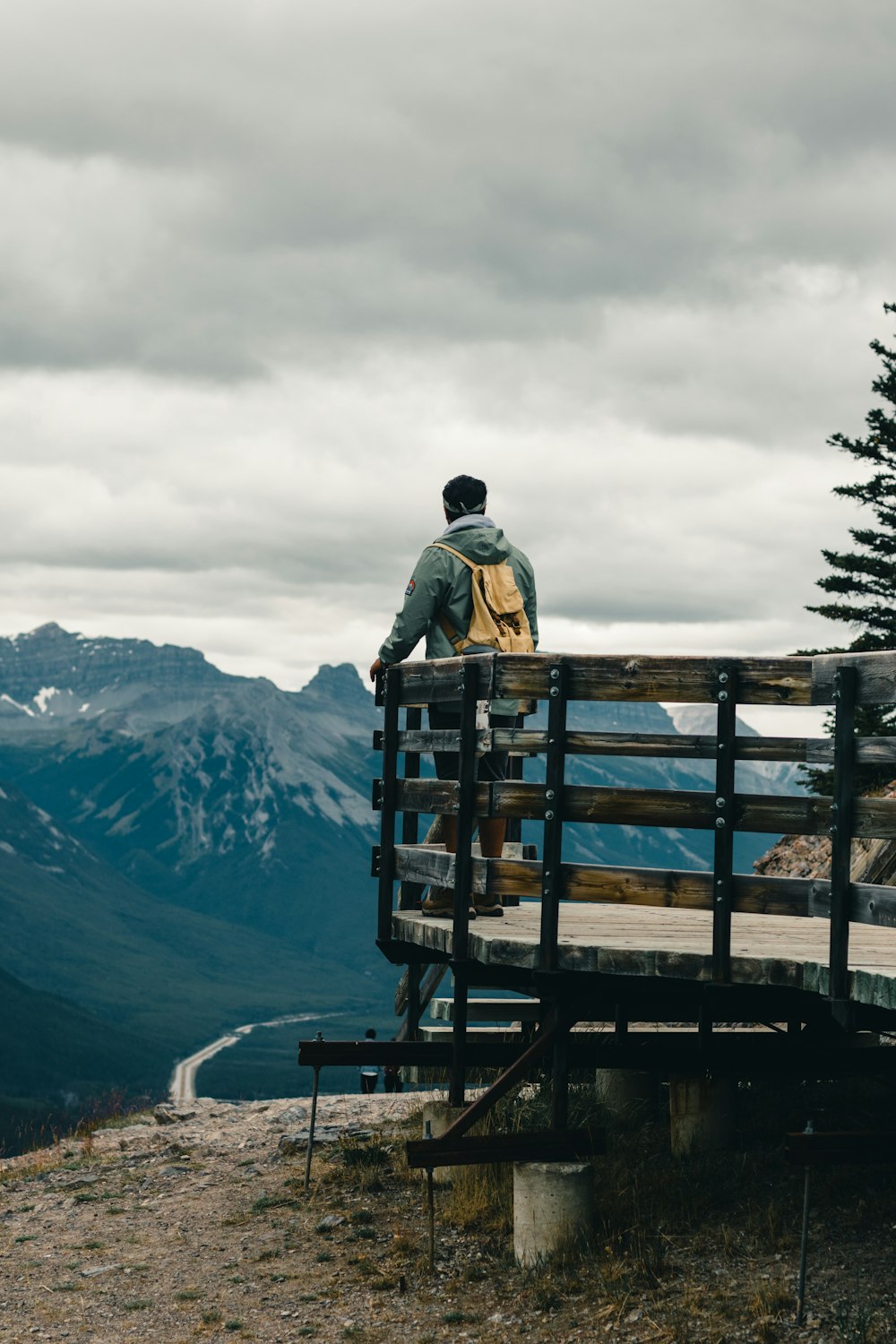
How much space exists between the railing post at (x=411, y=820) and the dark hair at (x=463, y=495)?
5.12 ft

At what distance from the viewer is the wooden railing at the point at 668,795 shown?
27.1 ft

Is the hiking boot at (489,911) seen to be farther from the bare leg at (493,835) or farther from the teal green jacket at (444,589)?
the teal green jacket at (444,589)

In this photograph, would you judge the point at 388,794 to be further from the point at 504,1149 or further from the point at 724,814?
the point at 724,814

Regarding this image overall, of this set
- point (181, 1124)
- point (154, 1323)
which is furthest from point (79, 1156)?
point (154, 1323)

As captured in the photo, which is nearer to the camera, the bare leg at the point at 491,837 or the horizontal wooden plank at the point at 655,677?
the horizontal wooden plank at the point at 655,677

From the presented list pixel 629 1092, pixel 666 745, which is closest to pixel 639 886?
pixel 666 745

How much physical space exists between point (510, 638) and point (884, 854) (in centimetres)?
506

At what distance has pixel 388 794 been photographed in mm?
11336

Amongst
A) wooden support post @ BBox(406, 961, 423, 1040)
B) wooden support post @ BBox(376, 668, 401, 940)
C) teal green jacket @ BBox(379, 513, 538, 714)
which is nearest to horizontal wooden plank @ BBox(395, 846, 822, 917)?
wooden support post @ BBox(376, 668, 401, 940)

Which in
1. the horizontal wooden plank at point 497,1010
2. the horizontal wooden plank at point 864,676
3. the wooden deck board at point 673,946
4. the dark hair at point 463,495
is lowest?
the horizontal wooden plank at point 497,1010

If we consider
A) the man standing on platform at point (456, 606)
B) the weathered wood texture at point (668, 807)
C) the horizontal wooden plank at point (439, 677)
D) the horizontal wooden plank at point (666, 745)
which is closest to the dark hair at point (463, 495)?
the man standing on platform at point (456, 606)

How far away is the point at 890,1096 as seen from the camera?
40.1ft

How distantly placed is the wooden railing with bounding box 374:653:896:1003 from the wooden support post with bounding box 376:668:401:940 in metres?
0.15

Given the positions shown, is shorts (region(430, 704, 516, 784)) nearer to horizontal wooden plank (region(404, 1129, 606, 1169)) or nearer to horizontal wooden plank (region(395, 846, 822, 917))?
horizontal wooden plank (region(395, 846, 822, 917))
